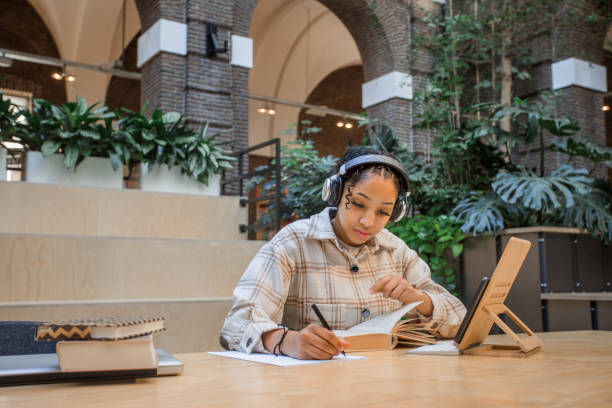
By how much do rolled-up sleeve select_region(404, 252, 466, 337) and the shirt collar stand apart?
0.40ft

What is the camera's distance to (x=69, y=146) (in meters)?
4.67

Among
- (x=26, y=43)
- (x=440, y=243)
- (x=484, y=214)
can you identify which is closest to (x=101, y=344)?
(x=484, y=214)

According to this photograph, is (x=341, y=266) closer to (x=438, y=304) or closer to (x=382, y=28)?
(x=438, y=304)

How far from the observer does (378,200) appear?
1714 millimetres

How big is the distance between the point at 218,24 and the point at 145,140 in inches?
133

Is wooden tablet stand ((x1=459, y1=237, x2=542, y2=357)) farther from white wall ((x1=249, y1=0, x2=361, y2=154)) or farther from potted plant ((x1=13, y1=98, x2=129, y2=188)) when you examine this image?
white wall ((x1=249, y1=0, x2=361, y2=154))

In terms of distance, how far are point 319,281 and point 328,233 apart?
15 centimetres

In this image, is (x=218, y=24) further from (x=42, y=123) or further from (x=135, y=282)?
(x=135, y=282)

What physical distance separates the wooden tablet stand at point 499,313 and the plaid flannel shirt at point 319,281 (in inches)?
10.9

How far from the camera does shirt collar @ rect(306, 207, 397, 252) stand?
5.93ft

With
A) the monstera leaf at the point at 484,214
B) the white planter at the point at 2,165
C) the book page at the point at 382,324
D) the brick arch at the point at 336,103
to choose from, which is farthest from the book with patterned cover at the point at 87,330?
the brick arch at the point at 336,103

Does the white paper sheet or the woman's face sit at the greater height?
the woman's face

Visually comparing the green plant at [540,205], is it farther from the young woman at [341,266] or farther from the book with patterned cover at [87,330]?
the book with patterned cover at [87,330]

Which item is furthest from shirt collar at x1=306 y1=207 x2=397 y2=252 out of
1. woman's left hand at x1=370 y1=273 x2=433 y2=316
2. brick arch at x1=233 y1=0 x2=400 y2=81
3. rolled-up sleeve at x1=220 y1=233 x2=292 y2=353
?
brick arch at x1=233 y1=0 x2=400 y2=81
